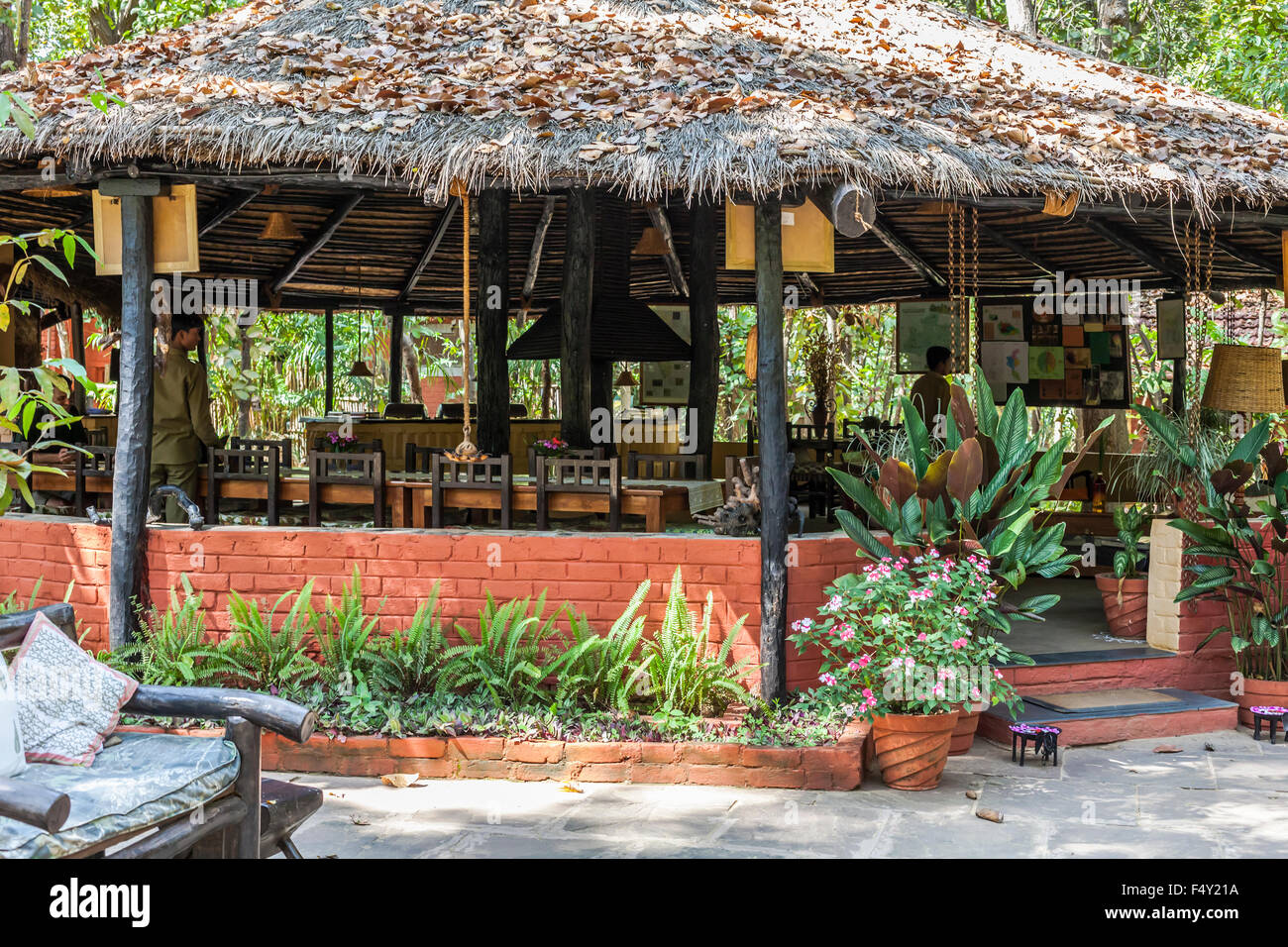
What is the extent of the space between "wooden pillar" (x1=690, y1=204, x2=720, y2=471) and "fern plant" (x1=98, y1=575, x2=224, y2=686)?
383cm

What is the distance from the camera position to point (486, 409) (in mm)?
8562

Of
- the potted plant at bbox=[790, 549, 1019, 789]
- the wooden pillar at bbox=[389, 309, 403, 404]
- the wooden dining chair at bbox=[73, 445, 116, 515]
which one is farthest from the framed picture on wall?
the wooden dining chair at bbox=[73, 445, 116, 515]

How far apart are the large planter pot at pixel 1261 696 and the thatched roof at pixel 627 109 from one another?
260cm

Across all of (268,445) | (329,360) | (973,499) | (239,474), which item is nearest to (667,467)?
(268,445)

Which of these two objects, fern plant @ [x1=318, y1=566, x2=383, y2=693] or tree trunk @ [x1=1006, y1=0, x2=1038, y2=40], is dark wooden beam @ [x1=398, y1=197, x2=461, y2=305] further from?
tree trunk @ [x1=1006, y1=0, x2=1038, y2=40]

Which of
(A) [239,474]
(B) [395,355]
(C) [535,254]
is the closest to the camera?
(A) [239,474]

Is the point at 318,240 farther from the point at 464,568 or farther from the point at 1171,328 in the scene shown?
the point at 1171,328

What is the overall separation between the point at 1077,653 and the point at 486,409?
13.5ft

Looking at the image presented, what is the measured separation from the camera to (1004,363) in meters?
11.4

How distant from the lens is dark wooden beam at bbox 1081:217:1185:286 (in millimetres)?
9781

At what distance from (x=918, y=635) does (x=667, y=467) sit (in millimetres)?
3180

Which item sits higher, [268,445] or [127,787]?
[268,445]

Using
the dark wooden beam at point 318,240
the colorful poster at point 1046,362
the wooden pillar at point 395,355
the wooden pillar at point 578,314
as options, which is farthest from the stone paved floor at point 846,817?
the wooden pillar at point 395,355

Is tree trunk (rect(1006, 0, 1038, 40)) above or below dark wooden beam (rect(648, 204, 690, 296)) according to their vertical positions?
above
